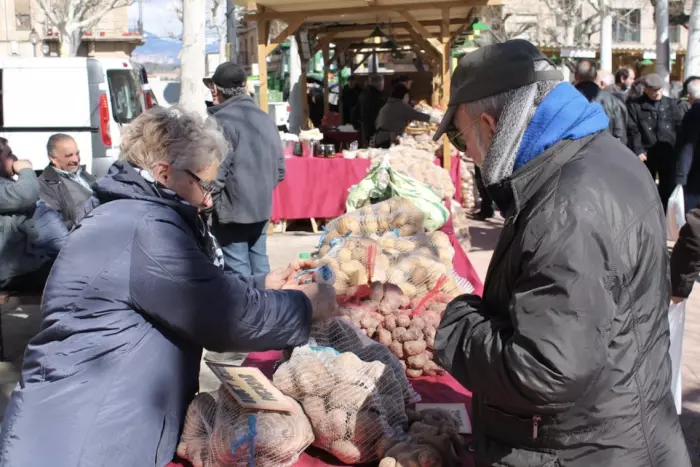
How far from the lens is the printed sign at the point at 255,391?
194cm

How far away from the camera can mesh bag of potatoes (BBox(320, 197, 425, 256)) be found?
480 cm

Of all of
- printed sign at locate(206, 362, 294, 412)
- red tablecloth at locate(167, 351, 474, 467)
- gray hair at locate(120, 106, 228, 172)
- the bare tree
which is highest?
the bare tree

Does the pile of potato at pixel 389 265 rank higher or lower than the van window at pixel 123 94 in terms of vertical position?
lower

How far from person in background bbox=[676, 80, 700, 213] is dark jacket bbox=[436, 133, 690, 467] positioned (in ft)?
17.6

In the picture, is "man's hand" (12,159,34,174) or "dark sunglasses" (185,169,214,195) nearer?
"dark sunglasses" (185,169,214,195)

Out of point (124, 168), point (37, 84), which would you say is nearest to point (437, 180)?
point (124, 168)

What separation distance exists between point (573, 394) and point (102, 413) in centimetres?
113

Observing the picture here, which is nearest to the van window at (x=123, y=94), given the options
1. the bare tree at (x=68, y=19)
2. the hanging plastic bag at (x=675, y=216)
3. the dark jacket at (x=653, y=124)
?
the dark jacket at (x=653, y=124)

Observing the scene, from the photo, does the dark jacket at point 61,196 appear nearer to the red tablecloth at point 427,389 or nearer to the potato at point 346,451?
the red tablecloth at point 427,389

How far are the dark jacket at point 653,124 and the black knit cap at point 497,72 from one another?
6880mm

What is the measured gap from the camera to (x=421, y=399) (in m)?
2.47

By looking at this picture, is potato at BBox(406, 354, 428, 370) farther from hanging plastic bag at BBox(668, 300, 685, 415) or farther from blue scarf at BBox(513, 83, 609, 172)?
hanging plastic bag at BBox(668, 300, 685, 415)

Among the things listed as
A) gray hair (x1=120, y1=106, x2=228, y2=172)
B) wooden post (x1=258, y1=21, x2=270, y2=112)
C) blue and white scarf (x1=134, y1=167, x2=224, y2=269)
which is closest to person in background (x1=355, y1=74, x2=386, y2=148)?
wooden post (x1=258, y1=21, x2=270, y2=112)

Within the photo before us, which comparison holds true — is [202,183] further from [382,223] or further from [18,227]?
[18,227]
